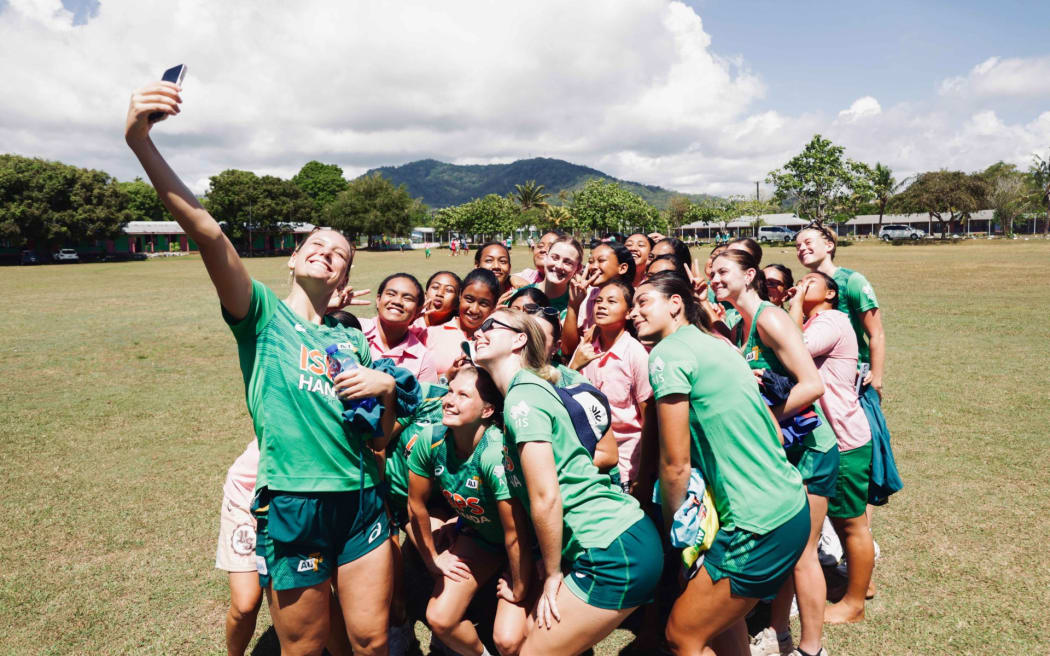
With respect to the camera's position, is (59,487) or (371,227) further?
(371,227)

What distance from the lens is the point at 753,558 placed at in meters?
2.73

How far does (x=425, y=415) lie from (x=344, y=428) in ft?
3.91

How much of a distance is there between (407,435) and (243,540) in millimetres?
1141

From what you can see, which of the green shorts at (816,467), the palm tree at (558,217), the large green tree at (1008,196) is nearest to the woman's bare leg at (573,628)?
the green shorts at (816,467)

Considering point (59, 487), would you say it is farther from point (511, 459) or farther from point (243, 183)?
point (243, 183)

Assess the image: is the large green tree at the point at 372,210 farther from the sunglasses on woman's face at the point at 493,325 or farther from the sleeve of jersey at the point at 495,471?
the sleeve of jersey at the point at 495,471

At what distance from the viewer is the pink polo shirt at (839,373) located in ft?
13.9

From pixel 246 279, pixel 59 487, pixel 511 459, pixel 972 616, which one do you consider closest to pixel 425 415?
pixel 511 459

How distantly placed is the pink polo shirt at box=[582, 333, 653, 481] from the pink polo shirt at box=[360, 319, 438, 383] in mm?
1484

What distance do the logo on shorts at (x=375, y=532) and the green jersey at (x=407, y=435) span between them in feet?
3.08

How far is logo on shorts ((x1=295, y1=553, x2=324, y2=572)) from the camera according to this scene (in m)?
2.62

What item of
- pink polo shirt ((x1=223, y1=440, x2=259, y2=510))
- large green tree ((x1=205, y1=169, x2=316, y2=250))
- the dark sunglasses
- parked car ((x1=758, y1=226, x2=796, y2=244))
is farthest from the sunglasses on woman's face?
parked car ((x1=758, y1=226, x2=796, y2=244))

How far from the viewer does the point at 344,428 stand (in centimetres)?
268

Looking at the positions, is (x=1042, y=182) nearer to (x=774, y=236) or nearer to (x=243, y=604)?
(x=774, y=236)
